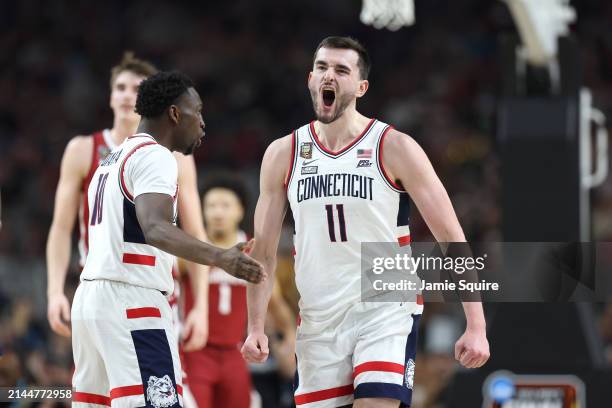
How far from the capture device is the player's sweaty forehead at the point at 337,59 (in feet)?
20.7

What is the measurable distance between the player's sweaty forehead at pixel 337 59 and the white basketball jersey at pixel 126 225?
3.31 feet

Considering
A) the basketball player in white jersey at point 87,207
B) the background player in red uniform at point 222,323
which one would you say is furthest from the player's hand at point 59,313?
the background player in red uniform at point 222,323

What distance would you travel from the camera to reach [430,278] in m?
7.04

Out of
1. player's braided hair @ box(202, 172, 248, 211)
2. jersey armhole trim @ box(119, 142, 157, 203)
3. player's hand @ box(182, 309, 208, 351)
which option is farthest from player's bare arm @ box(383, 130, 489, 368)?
player's braided hair @ box(202, 172, 248, 211)

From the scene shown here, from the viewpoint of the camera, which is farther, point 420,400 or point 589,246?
point 420,400

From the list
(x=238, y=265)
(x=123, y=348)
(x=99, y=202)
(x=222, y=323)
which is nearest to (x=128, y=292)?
(x=123, y=348)

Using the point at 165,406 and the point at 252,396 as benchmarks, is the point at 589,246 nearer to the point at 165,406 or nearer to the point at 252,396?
the point at 252,396

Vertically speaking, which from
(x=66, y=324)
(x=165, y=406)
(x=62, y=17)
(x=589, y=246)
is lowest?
(x=165, y=406)

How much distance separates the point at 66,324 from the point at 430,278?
93.6 inches

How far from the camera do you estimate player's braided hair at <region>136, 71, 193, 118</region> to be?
6109mm

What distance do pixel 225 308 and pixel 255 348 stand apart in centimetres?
294

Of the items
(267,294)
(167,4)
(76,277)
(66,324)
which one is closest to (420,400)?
(76,277)

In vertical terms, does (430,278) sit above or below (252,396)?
above

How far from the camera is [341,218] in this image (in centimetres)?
613
